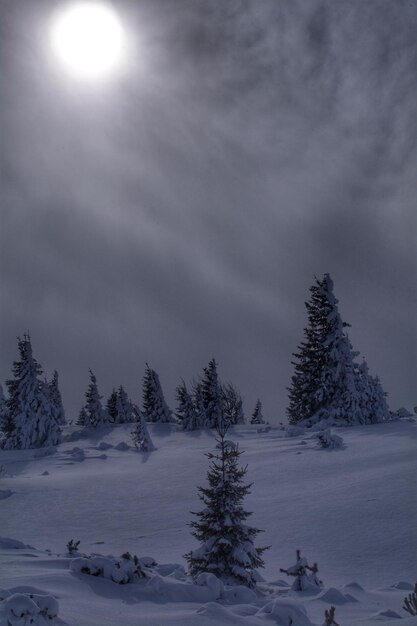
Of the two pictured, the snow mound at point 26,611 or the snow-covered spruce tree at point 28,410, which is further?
the snow-covered spruce tree at point 28,410

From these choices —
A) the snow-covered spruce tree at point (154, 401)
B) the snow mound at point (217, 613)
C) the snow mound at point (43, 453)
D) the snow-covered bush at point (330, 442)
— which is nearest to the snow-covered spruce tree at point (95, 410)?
the snow-covered spruce tree at point (154, 401)

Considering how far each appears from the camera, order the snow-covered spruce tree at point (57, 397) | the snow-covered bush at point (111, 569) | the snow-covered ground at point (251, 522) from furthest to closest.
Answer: the snow-covered spruce tree at point (57, 397)
the snow-covered bush at point (111, 569)
the snow-covered ground at point (251, 522)

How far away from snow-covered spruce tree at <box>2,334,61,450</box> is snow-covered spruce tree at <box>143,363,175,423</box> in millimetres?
15247

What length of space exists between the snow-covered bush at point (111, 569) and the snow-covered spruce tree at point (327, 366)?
25484mm

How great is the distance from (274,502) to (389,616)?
7.34 m

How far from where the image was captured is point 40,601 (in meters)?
4.29

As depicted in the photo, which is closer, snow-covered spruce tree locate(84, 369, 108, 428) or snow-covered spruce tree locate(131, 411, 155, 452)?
snow-covered spruce tree locate(131, 411, 155, 452)

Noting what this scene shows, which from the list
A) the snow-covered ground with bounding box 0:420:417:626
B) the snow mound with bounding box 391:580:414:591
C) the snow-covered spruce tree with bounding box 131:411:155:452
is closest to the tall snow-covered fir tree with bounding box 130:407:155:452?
the snow-covered spruce tree with bounding box 131:411:155:452

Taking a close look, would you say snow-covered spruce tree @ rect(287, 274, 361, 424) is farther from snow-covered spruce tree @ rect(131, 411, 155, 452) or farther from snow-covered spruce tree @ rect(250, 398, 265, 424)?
snow-covered spruce tree @ rect(250, 398, 265, 424)

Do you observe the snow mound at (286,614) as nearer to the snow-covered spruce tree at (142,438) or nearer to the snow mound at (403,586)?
the snow mound at (403,586)

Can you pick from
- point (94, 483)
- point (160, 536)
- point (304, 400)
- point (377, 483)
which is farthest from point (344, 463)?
point (304, 400)

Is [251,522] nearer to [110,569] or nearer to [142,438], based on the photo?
[110,569]

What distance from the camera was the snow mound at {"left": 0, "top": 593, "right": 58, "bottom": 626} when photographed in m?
3.96

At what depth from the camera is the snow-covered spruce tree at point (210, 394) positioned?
143 feet
